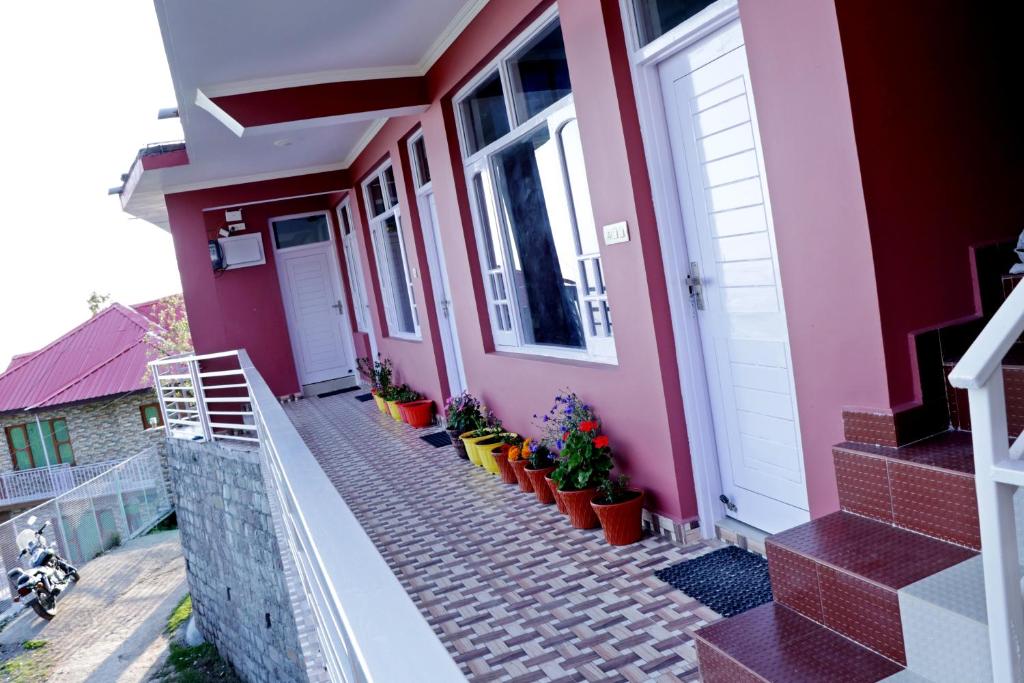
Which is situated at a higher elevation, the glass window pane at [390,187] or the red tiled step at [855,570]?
the glass window pane at [390,187]

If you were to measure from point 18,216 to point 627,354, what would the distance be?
2196 inches

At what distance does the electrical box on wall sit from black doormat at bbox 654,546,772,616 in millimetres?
9299

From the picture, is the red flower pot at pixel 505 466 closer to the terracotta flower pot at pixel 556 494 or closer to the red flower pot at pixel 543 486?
the red flower pot at pixel 543 486

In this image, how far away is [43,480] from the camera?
20.8 m

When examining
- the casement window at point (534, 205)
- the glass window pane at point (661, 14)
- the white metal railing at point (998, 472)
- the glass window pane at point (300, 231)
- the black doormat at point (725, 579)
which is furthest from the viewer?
the glass window pane at point (300, 231)

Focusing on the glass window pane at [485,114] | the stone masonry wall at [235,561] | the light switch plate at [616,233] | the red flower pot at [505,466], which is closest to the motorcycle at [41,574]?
the stone masonry wall at [235,561]

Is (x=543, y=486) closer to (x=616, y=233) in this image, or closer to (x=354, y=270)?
(x=616, y=233)

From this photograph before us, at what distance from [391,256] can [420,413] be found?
80.8 inches

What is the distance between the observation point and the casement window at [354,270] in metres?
10.9

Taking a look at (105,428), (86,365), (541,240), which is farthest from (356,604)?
(86,365)

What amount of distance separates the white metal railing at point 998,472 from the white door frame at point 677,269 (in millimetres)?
2369

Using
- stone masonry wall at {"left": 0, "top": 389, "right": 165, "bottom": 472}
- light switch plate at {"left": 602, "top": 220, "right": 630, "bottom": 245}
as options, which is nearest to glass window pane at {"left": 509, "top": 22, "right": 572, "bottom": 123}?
light switch plate at {"left": 602, "top": 220, "right": 630, "bottom": 245}

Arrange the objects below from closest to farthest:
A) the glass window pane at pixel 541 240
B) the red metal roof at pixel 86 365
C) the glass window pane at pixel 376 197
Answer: the glass window pane at pixel 541 240 < the glass window pane at pixel 376 197 < the red metal roof at pixel 86 365

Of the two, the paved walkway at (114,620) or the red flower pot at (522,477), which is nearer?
the red flower pot at (522,477)
